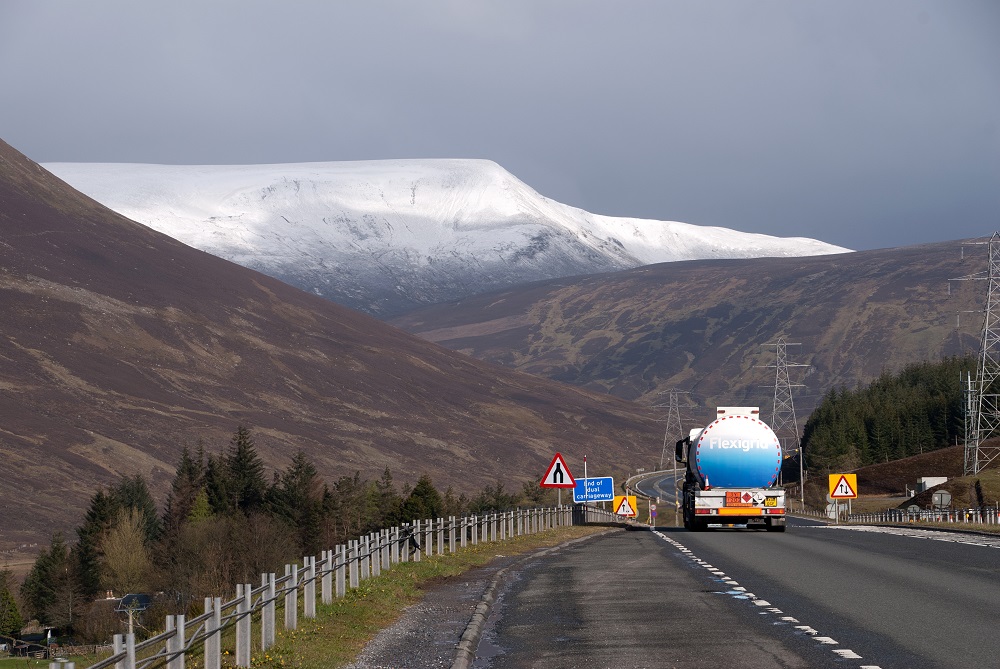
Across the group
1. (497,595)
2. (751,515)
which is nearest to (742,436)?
(751,515)

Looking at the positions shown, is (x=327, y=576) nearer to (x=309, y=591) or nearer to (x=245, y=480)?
(x=309, y=591)

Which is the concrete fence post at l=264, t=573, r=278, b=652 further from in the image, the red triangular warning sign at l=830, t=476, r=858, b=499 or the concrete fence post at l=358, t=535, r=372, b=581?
the red triangular warning sign at l=830, t=476, r=858, b=499

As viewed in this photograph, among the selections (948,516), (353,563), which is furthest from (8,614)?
(353,563)

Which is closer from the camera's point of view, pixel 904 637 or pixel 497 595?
pixel 904 637

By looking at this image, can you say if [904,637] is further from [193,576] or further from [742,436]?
[193,576]

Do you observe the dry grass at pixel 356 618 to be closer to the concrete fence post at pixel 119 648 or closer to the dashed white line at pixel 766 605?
the concrete fence post at pixel 119 648

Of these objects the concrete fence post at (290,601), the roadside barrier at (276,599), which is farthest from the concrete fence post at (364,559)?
the concrete fence post at (290,601)

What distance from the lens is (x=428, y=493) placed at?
477 feet

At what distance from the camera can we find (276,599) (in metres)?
16.5

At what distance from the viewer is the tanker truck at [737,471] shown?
4397cm

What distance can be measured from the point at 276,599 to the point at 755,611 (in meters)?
6.76

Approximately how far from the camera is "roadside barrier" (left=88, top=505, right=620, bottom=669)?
472 inches

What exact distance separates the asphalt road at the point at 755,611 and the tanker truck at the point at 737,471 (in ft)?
35.0

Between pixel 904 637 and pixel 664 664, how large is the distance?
333 cm
